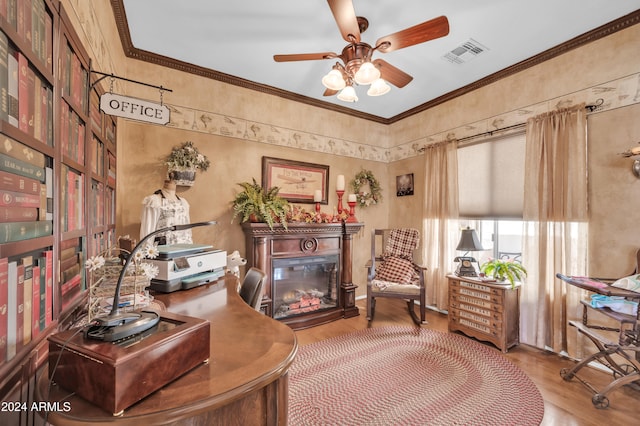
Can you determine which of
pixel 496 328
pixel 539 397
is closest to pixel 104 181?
pixel 539 397

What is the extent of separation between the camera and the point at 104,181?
177cm

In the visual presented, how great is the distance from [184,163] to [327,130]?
208 centimetres

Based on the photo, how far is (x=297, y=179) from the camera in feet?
12.2

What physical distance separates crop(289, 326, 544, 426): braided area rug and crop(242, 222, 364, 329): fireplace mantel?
564 mm

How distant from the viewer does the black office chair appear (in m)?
1.63

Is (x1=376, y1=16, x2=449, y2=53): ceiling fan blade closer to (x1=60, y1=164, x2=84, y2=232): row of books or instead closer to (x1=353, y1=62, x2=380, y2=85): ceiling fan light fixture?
(x1=353, y1=62, x2=380, y2=85): ceiling fan light fixture

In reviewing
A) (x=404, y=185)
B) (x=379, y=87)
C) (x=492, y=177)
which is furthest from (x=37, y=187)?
(x=404, y=185)

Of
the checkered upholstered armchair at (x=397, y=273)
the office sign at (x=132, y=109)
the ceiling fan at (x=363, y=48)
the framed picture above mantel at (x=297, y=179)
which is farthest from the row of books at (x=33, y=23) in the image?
the checkered upholstered armchair at (x=397, y=273)

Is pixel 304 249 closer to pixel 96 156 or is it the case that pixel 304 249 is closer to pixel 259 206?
pixel 259 206

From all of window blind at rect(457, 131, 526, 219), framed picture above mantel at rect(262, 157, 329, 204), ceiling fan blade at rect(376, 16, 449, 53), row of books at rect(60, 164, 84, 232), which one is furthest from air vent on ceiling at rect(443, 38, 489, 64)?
row of books at rect(60, 164, 84, 232)

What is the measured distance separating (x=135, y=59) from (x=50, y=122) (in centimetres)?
243

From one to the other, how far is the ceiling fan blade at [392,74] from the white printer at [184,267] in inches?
75.4

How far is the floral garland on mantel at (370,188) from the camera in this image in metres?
4.22

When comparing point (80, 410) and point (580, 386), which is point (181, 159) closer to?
point (80, 410)
